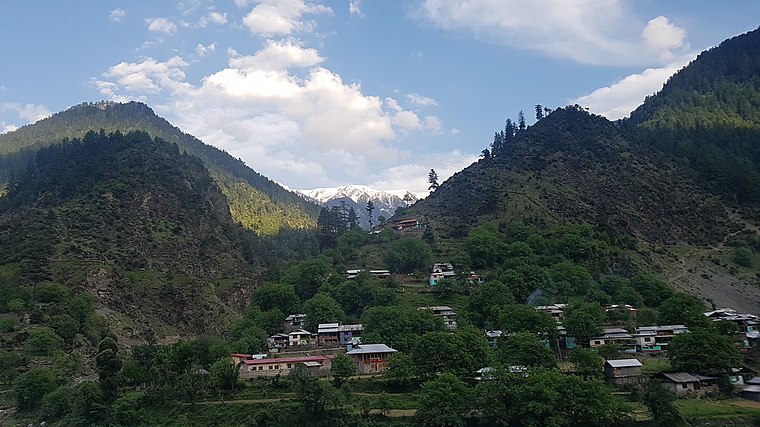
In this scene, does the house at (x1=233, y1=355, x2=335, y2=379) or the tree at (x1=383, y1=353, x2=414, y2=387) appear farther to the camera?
the house at (x1=233, y1=355, x2=335, y2=379)

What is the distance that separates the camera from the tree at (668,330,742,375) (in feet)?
159

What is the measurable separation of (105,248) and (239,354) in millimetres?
46860

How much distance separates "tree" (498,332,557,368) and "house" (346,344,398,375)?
1163cm

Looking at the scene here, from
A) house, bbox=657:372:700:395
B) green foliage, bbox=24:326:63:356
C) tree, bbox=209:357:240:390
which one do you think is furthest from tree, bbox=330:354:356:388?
green foliage, bbox=24:326:63:356

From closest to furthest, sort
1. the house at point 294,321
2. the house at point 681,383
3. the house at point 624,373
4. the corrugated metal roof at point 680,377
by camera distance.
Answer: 1. the house at point 681,383
2. the corrugated metal roof at point 680,377
3. the house at point 624,373
4. the house at point 294,321

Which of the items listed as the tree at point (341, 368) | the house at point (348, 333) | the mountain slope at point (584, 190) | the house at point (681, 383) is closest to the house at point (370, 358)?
the tree at point (341, 368)

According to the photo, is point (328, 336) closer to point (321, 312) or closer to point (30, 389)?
point (321, 312)

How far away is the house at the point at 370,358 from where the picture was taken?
56.4 meters

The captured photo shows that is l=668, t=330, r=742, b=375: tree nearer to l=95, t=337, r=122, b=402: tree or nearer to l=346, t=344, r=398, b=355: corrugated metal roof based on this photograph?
l=346, t=344, r=398, b=355: corrugated metal roof

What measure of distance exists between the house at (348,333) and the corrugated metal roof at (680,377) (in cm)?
3314

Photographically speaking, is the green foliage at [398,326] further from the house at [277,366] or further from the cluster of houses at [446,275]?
the cluster of houses at [446,275]

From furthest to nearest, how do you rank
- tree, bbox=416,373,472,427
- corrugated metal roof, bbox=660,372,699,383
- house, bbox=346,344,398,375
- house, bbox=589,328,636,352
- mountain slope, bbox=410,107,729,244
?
mountain slope, bbox=410,107,729,244
house, bbox=589,328,636,352
house, bbox=346,344,398,375
corrugated metal roof, bbox=660,372,699,383
tree, bbox=416,373,472,427

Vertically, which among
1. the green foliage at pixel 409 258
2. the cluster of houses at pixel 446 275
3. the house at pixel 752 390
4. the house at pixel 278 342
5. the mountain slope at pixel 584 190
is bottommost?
the house at pixel 752 390

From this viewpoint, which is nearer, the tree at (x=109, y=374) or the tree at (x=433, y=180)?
the tree at (x=109, y=374)
